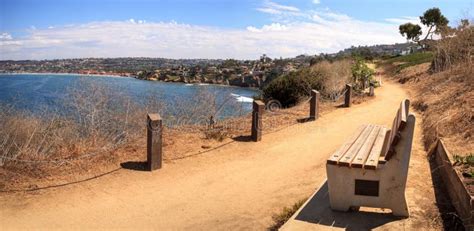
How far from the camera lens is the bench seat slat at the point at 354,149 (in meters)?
4.89

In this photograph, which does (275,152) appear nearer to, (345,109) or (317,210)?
(317,210)

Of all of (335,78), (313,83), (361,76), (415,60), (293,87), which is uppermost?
(415,60)

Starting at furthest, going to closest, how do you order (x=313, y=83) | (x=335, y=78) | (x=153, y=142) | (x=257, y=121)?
(x=313, y=83) → (x=335, y=78) → (x=257, y=121) → (x=153, y=142)

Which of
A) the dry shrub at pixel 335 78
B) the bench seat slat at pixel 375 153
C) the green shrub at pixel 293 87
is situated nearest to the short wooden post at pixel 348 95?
the dry shrub at pixel 335 78

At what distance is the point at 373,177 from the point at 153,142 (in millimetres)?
4249

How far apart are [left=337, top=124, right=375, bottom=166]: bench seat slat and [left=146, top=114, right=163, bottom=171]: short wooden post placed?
11.8ft

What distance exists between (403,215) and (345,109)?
11.1m

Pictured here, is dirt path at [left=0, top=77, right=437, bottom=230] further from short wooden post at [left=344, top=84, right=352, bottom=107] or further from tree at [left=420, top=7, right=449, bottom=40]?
tree at [left=420, top=7, right=449, bottom=40]

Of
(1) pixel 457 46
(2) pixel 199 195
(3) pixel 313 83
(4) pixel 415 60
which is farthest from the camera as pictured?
(4) pixel 415 60

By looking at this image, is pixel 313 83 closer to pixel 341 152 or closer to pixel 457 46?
pixel 457 46

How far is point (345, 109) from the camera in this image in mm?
15734

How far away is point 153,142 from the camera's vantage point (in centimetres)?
790

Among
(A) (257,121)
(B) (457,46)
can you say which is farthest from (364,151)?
(B) (457,46)

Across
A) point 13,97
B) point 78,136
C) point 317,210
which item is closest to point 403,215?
point 317,210
